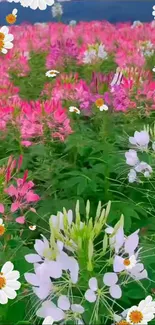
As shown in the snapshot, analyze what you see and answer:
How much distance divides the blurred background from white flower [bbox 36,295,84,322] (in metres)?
4.26

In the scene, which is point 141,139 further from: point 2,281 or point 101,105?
point 2,281

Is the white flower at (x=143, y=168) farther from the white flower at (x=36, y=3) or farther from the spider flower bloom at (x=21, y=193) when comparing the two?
the white flower at (x=36, y=3)

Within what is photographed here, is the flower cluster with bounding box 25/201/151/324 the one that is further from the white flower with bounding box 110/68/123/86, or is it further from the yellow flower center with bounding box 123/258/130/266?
the white flower with bounding box 110/68/123/86

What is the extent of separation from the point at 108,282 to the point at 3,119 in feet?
3.05

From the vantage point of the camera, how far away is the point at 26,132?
6.69 ft

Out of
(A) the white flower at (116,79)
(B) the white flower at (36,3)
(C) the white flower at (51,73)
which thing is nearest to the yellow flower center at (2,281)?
(B) the white flower at (36,3)

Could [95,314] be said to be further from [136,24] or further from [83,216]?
[136,24]

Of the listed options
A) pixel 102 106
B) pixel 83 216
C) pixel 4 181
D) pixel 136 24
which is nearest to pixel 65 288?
pixel 4 181

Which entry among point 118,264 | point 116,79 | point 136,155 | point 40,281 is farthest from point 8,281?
point 116,79

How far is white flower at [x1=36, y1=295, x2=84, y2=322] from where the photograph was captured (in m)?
1.24

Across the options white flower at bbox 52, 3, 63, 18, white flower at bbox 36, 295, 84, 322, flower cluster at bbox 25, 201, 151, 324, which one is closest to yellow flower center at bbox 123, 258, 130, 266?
flower cluster at bbox 25, 201, 151, 324

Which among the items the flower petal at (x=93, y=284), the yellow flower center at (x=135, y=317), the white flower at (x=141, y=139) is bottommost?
the yellow flower center at (x=135, y=317)

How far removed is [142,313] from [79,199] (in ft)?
2.57

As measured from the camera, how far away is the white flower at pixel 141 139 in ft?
6.16
